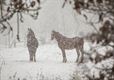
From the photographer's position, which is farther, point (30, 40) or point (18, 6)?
point (30, 40)

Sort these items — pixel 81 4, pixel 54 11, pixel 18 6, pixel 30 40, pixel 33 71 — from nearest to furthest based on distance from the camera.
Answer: pixel 81 4, pixel 18 6, pixel 33 71, pixel 30 40, pixel 54 11

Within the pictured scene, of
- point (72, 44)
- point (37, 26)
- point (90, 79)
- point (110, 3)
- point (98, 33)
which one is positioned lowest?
point (37, 26)

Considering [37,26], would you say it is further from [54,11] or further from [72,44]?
[72,44]

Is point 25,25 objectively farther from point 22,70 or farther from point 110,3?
point 110,3

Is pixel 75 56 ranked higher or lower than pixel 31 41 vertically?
lower

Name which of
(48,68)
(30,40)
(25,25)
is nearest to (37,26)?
(25,25)

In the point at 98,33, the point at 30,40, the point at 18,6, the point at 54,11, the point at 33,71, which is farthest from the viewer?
the point at 54,11

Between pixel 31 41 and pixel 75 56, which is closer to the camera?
pixel 31 41

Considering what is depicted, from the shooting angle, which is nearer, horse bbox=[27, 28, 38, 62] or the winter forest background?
the winter forest background

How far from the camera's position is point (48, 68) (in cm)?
1478

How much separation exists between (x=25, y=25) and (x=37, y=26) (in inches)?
87.9

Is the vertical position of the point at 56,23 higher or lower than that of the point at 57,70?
lower

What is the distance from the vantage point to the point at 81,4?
4.56m

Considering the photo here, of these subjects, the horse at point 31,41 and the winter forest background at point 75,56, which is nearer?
the winter forest background at point 75,56
